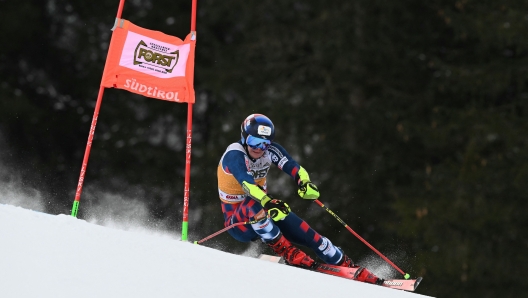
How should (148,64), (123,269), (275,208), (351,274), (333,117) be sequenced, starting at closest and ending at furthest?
(123,269) → (275,208) → (351,274) → (148,64) → (333,117)

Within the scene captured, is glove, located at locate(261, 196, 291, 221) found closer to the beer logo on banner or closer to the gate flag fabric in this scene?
the gate flag fabric

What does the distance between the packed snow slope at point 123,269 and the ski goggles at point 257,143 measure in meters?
1.08

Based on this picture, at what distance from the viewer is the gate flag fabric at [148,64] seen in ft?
22.2

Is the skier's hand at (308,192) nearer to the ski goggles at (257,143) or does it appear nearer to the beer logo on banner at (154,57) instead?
the ski goggles at (257,143)

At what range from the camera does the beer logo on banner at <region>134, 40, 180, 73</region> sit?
6820 millimetres

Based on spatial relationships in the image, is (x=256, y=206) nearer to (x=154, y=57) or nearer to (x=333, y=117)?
(x=154, y=57)

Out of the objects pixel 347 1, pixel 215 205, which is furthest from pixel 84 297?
pixel 347 1

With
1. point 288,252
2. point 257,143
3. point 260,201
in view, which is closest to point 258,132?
point 257,143

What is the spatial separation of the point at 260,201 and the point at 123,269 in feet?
5.33

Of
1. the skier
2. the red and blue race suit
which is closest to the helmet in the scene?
the skier

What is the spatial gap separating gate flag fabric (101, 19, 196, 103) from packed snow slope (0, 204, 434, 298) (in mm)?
1695

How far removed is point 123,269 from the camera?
14.8 ft

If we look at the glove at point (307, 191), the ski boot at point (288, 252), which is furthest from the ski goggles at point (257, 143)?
the ski boot at point (288, 252)

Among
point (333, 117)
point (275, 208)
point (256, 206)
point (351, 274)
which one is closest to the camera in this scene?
point (275, 208)
